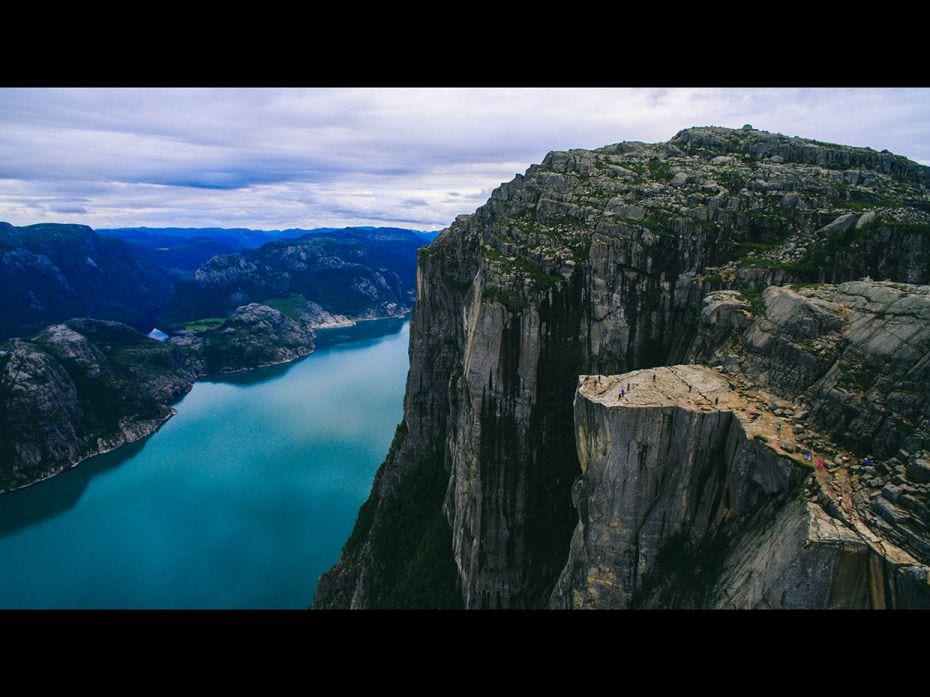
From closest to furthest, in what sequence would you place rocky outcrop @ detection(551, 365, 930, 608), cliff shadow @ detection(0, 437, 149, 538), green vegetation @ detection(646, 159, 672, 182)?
1. rocky outcrop @ detection(551, 365, 930, 608)
2. green vegetation @ detection(646, 159, 672, 182)
3. cliff shadow @ detection(0, 437, 149, 538)

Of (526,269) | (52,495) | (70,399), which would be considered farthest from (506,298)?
(70,399)

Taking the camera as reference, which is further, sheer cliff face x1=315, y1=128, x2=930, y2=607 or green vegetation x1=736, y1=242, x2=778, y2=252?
green vegetation x1=736, y1=242, x2=778, y2=252

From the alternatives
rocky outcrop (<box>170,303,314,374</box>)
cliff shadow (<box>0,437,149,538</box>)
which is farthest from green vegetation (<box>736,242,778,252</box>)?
rocky outcrop (<box>170,303,314,374</box>)

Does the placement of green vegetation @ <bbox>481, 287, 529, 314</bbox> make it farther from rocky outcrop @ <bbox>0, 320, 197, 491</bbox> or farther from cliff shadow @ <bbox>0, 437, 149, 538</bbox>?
rocky outcrop @ <bbox>0, 320, 197, 491</bbox>

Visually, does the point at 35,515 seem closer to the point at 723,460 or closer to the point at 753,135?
the point at 723,460

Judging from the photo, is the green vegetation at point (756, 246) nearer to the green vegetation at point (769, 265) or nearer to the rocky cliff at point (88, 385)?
the green vegetation at point (769, 265)
